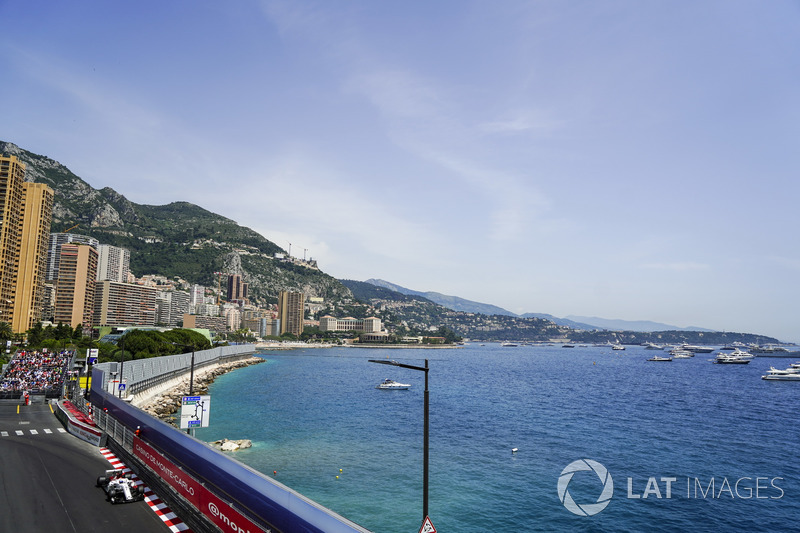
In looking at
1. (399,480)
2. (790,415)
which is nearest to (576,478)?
(399,480)

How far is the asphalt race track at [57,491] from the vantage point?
18.7 metres

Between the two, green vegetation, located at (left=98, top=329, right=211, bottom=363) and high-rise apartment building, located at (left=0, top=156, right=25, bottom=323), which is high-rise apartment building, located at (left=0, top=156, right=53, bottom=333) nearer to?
high-rise apartment building, located at (left=0, top=156, right=25, bottom=323)

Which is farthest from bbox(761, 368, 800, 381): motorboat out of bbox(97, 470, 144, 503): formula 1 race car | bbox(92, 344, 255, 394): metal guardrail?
bbox(97, 470, 144, 503): formula 1 race car

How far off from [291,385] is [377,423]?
43043 mm

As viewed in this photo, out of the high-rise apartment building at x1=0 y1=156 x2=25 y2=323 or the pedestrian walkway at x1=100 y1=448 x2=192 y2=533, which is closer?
the pedestrian walkway at x1=100 y1=448 x2=192 y2=533

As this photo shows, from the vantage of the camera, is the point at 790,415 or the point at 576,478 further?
the point at 790,415

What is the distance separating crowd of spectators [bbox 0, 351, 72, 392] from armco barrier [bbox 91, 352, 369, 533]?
122ft

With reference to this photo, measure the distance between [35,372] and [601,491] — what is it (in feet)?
220

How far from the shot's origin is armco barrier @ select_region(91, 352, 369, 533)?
1295 centimetres

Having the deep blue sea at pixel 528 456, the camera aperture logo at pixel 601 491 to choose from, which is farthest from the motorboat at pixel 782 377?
the camera aperture logo at pixel 601 491

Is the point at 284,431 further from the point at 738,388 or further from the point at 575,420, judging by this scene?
the point at 738,388

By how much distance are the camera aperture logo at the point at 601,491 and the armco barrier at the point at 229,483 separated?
76.0ft

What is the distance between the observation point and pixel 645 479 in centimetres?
3706

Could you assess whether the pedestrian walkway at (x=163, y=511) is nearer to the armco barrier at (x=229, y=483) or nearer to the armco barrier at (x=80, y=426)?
the armco barrier at (x=229, y=483)
